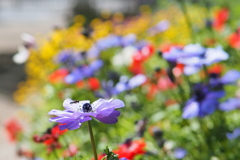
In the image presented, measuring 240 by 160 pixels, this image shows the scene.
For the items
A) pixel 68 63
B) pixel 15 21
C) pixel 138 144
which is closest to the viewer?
pixel 138 144

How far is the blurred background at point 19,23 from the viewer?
18.3ft

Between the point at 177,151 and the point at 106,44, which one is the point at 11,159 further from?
the point at 177,151

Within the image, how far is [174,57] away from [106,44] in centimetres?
146

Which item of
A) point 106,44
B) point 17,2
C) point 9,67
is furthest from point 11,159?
point 17,2

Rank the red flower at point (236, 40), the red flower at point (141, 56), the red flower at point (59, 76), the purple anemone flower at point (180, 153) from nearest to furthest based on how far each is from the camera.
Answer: the purple anemone flower at point (180, 153)
the red flower at point (236, 40)
the red flower at point (141, 56)
the red flower at point (59, 76)

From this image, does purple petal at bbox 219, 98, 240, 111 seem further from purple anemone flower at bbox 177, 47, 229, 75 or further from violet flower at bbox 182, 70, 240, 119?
purple anemone flower at bbox 177, 47, 229, 75

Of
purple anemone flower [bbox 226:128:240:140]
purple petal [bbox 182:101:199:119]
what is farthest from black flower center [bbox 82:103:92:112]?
purple anemone flower [bbox 226:128:240:140]

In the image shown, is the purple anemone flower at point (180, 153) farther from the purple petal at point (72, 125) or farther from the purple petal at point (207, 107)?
the purple petal at point (72, 125)

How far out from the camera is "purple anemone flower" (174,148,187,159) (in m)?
1.86

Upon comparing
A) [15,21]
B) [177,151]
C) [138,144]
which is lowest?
[138,144]

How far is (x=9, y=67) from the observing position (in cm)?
787

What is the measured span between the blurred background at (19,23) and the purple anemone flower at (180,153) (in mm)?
1311

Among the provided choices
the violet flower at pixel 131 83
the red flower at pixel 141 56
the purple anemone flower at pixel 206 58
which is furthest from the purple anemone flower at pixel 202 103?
the red flower at pixel 141 56

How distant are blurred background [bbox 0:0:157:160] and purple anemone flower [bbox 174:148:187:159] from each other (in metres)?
1.31
